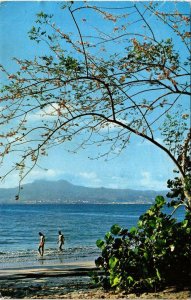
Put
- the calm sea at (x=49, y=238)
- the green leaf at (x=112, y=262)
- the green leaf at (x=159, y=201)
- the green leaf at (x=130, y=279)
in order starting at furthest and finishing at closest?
the calm sea at (x=49, y=238), the green leaf at (x=159, y=201), the green leaf at (x=112, y=262), the green leaf at (x=130, y=279)

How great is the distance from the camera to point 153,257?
697 centimetres

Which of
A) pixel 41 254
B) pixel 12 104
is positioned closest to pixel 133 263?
pixel 12 104

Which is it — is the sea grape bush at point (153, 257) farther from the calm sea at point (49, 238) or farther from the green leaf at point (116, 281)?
the calm sea at point (49, 238)

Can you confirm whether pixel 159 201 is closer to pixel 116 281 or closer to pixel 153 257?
pixel 153 257

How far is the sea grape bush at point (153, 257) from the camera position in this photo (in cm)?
694

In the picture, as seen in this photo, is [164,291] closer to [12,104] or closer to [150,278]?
[150,278]

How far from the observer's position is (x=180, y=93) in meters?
6.71

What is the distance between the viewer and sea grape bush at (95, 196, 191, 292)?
6.94 m

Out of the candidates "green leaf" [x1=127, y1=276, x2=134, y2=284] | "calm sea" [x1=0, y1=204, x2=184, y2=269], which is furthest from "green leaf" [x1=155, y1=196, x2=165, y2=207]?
"calm sea" [x1=0, y1=204, x2=184, y2=269]

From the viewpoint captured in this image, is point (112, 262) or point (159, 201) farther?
point (159, 201)

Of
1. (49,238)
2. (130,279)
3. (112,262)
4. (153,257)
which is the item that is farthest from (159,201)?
(49,238)

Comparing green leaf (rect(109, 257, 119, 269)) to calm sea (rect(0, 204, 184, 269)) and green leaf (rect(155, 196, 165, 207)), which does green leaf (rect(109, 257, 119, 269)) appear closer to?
green leaf (rect(155, 196, 165, 207))

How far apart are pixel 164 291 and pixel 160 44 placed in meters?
3.51

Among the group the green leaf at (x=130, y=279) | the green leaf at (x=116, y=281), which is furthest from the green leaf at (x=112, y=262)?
the green leaf at (x=130, y=279)
